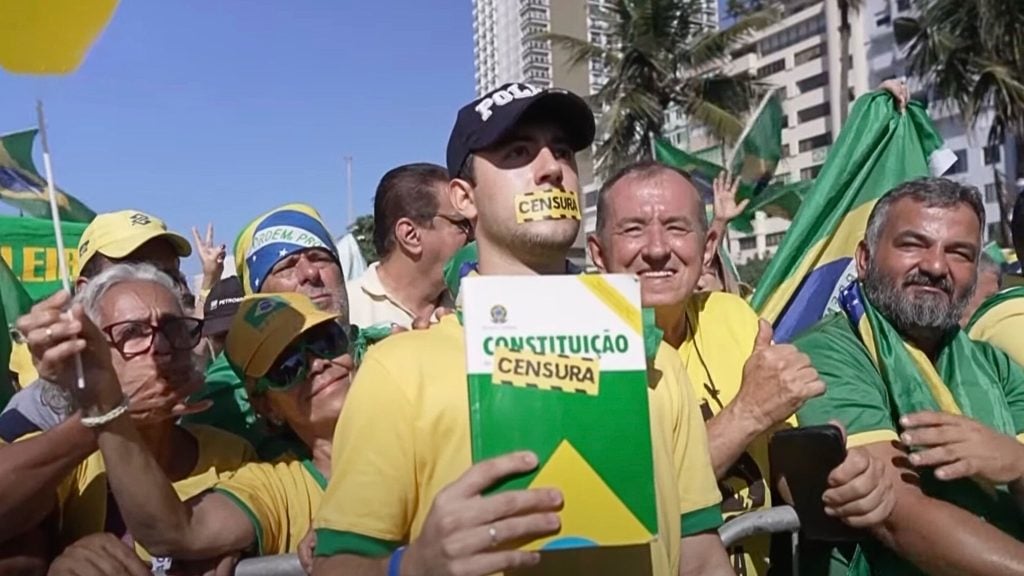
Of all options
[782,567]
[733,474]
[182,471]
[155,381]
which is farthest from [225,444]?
[782,567]

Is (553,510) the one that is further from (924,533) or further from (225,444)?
(225,444)

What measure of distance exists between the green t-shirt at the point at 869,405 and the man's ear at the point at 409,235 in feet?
6.12

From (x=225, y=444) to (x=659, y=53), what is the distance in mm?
25367

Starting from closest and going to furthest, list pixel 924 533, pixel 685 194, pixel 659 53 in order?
pixel 924 533, pixel 685 194, pixel 659 53

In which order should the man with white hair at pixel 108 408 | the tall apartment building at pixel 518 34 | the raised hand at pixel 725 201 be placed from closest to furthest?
the man with white hair at pixel 108 408
the raised hand at pixel 725 201
the tall apartment building at pixel 518 34

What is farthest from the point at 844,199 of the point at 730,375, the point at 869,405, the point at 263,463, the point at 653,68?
the point at 653,68

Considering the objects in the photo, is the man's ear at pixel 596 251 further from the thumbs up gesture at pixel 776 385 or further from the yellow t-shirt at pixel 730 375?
the thumbs up gesture at pixel 776 385

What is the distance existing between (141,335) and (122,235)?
872 mm

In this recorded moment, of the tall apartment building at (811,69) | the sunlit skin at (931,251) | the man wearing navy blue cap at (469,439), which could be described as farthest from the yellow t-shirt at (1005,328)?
the tall apartment building at (811,69)

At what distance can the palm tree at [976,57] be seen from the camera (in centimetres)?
2316

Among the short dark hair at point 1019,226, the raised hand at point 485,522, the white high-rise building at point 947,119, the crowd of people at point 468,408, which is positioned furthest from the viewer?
the white high-rise building at point 947,119

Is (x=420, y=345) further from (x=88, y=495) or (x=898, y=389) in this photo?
(x=898, y=389)

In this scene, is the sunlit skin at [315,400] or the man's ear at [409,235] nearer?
the sunlit skin at [315,400]

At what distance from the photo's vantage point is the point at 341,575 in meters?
1.74
